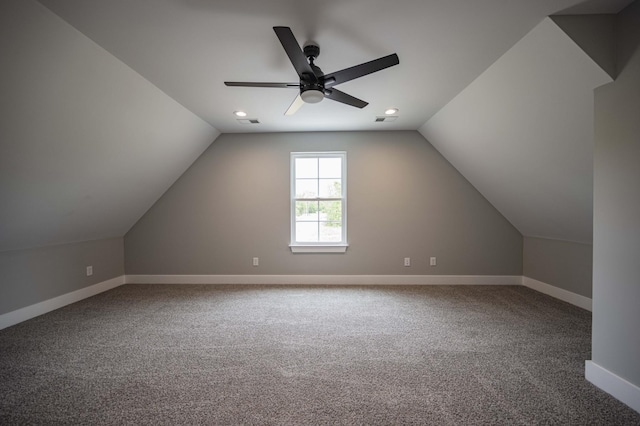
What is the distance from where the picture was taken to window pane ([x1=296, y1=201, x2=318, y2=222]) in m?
4.23

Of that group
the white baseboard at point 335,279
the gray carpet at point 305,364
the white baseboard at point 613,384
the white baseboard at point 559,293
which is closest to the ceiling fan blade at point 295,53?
the gray carpet at point 305,364

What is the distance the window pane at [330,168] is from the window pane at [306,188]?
0.58ft

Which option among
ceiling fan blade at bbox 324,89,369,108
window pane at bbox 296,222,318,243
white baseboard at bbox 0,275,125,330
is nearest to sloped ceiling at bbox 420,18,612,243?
ceiling fan blade at bbox 324,89,369,108

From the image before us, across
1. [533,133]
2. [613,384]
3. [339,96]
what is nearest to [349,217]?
[339,96]

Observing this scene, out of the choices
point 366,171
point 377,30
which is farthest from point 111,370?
point 366,171

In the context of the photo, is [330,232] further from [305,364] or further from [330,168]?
[305,364]

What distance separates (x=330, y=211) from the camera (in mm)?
4219

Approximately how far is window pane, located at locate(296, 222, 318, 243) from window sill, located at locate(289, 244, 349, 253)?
0.50 feet

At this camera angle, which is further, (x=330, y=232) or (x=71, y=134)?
(x=330, y=232)

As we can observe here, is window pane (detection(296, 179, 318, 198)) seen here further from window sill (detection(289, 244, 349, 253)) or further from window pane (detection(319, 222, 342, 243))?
window sill (detection(289, 244, 349, 253))

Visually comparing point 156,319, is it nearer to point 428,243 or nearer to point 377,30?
point 377,30

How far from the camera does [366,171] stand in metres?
4.11

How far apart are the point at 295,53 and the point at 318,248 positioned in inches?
114

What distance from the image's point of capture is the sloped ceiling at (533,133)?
6.14 feet
